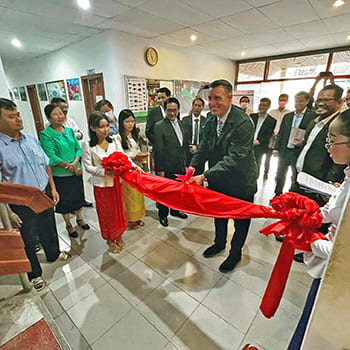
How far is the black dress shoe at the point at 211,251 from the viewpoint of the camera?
7.02ft

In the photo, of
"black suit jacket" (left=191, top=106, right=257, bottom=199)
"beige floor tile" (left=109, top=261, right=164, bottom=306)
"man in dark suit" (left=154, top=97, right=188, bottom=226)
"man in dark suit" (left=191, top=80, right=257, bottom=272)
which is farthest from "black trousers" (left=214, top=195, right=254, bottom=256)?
"man in dark suit" (left=154, top=97, right=188, bottom=226)

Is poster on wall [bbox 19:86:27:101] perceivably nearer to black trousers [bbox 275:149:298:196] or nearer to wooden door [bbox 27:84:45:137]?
wooden door [bbox 27:84:45:137]

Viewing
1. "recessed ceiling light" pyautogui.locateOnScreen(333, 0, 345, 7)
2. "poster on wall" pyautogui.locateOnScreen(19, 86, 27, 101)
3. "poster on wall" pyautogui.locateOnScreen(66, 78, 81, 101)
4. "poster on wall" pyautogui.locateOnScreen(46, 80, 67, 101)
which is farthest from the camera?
"poster on wall" pyautogui.locateOnScreen(19, 86, 27, 101)

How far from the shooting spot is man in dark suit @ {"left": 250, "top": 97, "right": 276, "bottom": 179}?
3672 millimetres

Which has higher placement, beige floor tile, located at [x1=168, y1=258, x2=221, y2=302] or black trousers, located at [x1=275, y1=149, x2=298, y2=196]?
black trousers, located at [x1=275, y1=149, x2=298, y2=196]

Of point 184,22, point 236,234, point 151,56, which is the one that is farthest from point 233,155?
point 151,56

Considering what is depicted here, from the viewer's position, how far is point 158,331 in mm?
Answer: 1432

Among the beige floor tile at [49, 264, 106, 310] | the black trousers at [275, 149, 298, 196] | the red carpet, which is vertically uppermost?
the black trousers at [275, 149, 298, 196]

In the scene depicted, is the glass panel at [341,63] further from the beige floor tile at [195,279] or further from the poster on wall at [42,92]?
the poster on wall at [42,92]

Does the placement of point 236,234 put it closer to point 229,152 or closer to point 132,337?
point 229,152

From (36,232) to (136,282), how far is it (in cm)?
101

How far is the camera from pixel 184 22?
358cm

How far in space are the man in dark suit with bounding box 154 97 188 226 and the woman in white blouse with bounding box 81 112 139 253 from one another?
62 centimetres

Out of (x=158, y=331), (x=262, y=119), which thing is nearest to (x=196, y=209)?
(x=158, y=331)
